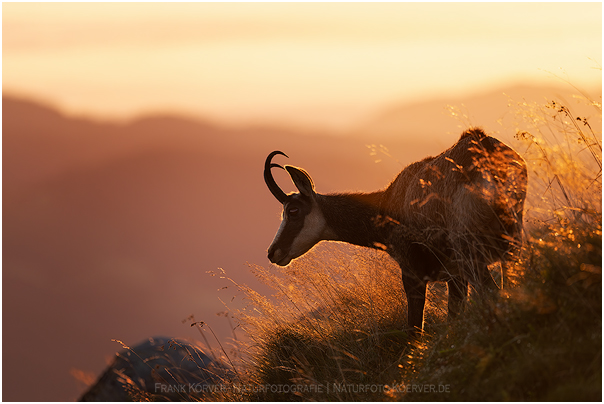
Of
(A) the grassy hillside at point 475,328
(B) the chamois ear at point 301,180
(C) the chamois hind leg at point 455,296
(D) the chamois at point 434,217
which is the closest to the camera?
(A) the grassy hillside at point 475,328

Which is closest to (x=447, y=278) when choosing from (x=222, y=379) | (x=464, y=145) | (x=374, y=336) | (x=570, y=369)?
(x=374, y=336)

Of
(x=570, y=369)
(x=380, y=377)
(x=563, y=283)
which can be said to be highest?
(x=563, y=283)

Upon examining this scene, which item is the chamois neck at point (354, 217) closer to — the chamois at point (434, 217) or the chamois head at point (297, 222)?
the chamois at point (434, 217)

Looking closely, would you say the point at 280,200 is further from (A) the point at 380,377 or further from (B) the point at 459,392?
(B) the point at 459,392

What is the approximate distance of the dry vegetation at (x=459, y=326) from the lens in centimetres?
359

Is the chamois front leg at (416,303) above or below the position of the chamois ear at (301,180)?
below

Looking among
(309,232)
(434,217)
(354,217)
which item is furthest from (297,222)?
(434,217)

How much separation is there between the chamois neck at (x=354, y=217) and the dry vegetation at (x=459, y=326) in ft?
2.05

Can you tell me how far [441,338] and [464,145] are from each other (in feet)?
6.75

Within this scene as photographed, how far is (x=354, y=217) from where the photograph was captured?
21.1 feet

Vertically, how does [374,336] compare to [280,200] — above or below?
below

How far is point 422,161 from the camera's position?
20.0 feet

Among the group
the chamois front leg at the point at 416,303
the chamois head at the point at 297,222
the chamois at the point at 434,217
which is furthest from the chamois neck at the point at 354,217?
the chamois front leg at the point at 416,303

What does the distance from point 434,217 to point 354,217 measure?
1.18 metres
